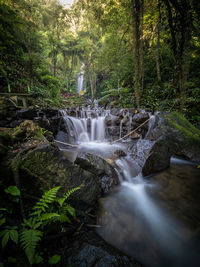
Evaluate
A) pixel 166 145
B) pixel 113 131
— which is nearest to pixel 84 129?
pixel 113 131

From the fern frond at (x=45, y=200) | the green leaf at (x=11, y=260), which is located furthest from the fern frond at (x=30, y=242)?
the fern frond at (x=45, y=200)

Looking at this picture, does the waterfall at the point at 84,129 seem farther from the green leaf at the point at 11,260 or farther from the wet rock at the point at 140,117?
the green leaf at the point at 11,260

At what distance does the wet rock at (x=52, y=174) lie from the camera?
5.68ft

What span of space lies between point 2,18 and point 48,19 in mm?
13079

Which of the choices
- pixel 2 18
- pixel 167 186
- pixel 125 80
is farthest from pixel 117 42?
pixel 167 186

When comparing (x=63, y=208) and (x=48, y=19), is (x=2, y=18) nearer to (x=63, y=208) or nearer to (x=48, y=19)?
(x=63, y=208)

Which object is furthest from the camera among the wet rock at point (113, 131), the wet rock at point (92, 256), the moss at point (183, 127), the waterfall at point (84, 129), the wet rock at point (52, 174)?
the wet rock at point (113, 131)

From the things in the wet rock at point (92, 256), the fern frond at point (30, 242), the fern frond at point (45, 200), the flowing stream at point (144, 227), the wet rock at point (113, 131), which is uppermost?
the fern frond at point (45, 200)

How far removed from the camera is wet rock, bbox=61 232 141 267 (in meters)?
1.23

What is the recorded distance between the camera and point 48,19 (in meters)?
16.4

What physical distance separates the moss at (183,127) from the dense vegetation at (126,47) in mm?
1814

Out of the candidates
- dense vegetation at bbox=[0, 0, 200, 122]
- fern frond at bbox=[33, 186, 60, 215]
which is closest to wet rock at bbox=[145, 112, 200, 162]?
dense vegetation at bbox=[0, 0, 200, 122]

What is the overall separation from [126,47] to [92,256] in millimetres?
16047

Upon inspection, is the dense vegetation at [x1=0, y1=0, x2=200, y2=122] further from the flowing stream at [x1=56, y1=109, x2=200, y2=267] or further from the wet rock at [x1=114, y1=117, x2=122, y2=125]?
the flowing stream at [x1=56, y1=109, x2=200, y2=267]
